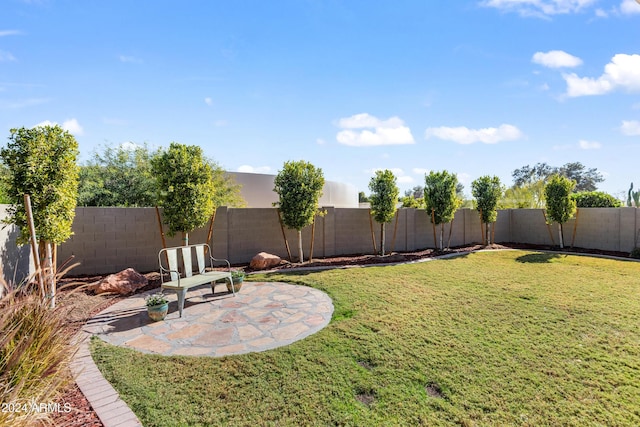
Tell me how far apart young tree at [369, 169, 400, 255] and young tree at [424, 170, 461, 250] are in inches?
76.1

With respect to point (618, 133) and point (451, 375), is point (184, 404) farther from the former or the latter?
point (618, 133)

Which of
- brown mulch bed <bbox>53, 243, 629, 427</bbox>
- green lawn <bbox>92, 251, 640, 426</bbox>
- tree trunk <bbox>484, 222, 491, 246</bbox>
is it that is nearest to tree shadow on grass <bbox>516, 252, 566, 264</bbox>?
brown mulch bed <bbox>53, 243, 629, 427</bbox>

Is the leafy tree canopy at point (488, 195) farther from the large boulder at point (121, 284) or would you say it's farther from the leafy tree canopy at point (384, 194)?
the large boulder at point (121, 284)

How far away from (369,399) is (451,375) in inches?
35.7

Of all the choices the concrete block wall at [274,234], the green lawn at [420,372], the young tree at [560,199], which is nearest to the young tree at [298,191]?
the concrete block wall at [274,234]

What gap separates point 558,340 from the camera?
12.2 ft

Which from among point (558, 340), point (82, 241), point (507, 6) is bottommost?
point (558, 340)

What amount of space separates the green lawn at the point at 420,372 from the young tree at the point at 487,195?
720 centimetres

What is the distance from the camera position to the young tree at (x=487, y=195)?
1205 centimetres

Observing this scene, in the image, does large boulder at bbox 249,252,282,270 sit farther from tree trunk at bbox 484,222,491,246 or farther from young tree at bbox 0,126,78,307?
tree trunk at bbox 484,222,491,246

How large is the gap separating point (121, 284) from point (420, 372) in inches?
216

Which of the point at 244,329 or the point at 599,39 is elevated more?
the point at 599,39

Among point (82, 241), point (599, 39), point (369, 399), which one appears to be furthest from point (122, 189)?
point (599, 39)

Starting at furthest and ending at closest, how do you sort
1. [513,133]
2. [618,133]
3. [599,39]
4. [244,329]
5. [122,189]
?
[513,133] → [618,133] → [122,189] → [599,39] → [244,329]
